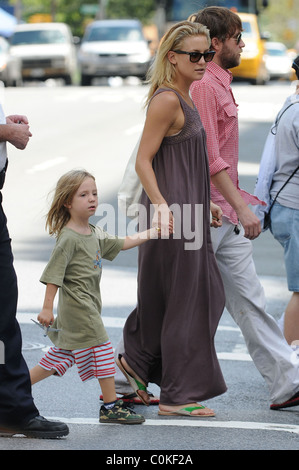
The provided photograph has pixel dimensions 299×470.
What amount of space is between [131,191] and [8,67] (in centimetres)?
3115

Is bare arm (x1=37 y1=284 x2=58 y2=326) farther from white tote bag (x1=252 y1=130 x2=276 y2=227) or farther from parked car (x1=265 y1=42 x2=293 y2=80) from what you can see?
parked car (x1=265 y1=42 x2=293 y2=80)

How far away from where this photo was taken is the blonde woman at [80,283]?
486 cm

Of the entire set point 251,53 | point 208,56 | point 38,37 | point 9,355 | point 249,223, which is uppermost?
point 208,56

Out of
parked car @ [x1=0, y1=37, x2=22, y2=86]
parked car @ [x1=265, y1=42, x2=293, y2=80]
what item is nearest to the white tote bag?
parked car @ [x1=0, y1=37, x2=22, y2=86]

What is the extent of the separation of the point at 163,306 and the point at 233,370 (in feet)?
4.30

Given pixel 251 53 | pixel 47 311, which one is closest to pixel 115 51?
pixel 251 53

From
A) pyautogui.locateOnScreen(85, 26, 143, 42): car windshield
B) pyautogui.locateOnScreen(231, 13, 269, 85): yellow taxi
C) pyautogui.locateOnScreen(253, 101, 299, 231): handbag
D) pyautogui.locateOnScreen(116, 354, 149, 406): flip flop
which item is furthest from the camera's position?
pyautogui.locateOnScreen(231, 13, 269, 85): yellow taxi

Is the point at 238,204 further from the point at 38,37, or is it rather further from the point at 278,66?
the point at 278,66

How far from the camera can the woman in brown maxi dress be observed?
4.98 metres

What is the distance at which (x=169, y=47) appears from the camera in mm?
5023
